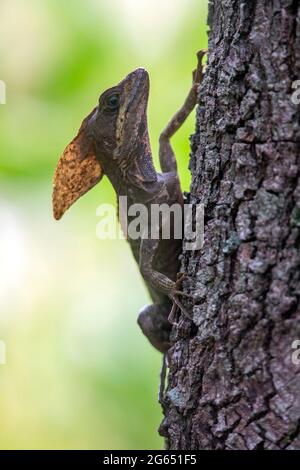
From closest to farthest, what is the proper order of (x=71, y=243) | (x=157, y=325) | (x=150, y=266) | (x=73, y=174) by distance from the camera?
(x=150, y=266), (x=157, y=325), (x=73, y=174), (x=71, y=243)

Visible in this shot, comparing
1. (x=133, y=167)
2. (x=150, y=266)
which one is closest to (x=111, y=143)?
(x=133, y=167)

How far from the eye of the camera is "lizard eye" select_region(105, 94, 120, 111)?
4.66 m

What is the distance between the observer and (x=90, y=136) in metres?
4.76

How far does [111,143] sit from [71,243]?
94.0 inches

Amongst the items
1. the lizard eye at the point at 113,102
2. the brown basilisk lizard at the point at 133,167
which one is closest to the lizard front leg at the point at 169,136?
the brown basilisk lizard at the point at 133,167

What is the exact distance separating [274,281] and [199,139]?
102 centimetres

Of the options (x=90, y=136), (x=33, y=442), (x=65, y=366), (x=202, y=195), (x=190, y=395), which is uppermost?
(x=90, y=136)

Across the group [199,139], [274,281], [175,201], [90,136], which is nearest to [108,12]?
[90,136]

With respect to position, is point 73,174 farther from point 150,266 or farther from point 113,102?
point 150,266

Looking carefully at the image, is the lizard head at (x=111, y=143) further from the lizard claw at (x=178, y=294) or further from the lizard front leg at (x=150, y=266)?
the lizard claw at (x=178, y=294)

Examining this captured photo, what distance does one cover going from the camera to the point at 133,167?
4762 millimetres

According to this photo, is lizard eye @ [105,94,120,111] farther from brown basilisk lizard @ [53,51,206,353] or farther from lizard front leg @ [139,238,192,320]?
lizard front leg @ [139,238,192,320]
